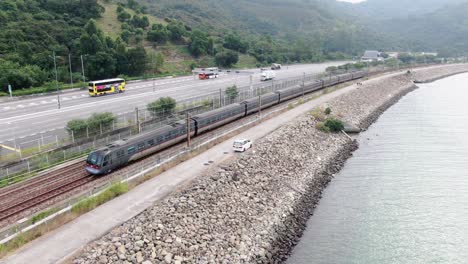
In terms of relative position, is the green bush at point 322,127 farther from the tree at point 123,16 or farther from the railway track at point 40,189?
the tree at point 123,16

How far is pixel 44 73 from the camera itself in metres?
73.4

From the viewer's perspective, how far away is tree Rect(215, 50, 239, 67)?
115 metres

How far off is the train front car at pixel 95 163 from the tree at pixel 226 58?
84.8m

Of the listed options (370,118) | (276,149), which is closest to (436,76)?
(370,118)

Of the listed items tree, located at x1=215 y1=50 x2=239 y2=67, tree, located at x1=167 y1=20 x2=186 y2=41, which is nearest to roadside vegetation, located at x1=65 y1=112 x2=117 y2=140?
tree, located at x1=215 y1=50 x2=239 y2=67

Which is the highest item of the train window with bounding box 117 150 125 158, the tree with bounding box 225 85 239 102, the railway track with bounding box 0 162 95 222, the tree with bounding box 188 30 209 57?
the tree with bounding box 188 30 209 57

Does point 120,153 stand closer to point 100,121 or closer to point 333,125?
point 100,121

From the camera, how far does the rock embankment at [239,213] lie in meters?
23.8

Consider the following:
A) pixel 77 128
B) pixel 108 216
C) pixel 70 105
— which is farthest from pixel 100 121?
pixel 70 105

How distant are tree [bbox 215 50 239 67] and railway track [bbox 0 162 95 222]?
82909 mm

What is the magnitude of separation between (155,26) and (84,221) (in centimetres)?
9688

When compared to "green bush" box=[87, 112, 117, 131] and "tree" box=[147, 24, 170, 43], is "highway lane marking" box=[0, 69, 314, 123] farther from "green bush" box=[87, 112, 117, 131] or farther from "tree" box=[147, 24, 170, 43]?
"tree" box=[147, 24, 170, 43]

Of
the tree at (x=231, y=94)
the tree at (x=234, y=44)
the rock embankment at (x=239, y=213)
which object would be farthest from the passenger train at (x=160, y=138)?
the tree at (x=234, y=44)

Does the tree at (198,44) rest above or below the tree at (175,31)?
below
